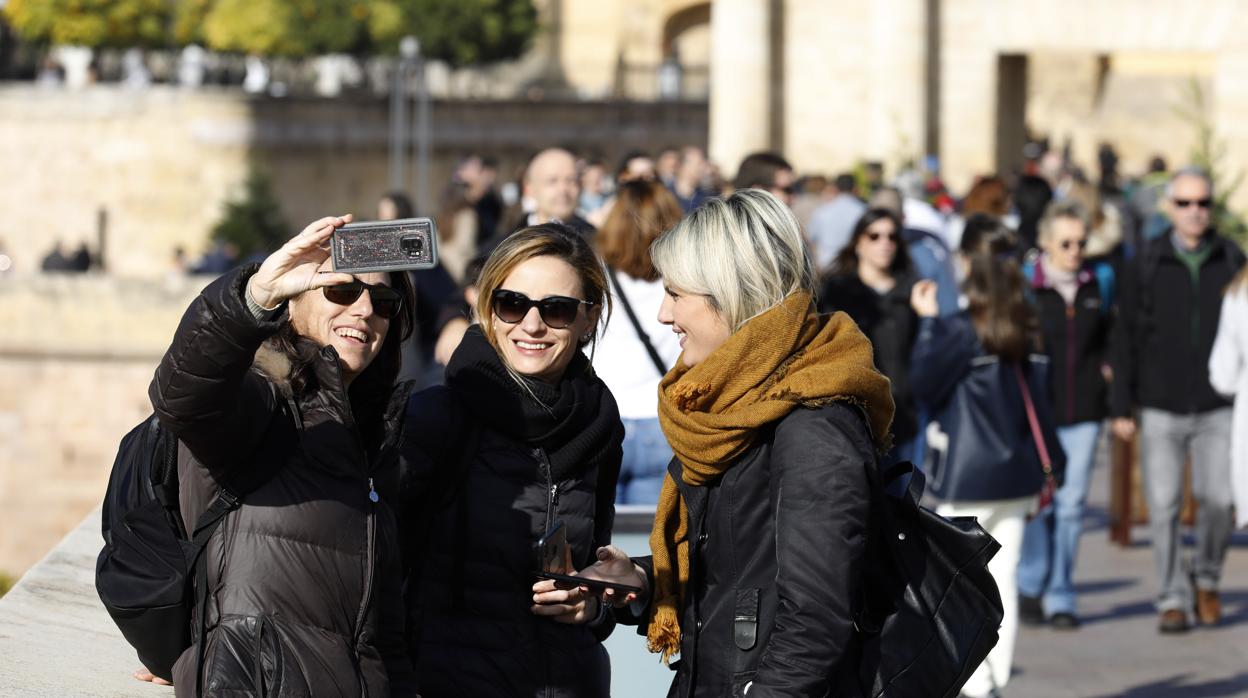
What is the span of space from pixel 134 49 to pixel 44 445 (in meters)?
22.6

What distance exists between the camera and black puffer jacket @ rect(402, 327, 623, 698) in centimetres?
447

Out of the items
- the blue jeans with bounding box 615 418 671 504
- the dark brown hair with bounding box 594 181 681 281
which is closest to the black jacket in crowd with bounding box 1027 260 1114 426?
the dark brown hair with bounding box 594 181 681 281

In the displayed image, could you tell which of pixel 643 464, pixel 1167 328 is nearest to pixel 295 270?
pixel 643 464

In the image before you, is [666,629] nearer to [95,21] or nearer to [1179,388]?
[1179,388]

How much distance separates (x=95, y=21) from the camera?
167ft

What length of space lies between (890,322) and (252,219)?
37.9 m

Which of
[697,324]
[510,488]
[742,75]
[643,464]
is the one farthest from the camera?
[742,75]

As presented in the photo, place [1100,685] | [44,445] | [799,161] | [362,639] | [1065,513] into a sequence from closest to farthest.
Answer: [362,639] < [1100,685] < [1065,513] < [799,161] < [44,445]

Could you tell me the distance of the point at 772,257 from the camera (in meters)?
4.20

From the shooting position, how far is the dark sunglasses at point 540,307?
180 inches

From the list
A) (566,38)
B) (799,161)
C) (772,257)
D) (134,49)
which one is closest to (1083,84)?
(566,38)

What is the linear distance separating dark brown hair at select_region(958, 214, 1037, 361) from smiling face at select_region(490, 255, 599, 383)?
14.8 ft

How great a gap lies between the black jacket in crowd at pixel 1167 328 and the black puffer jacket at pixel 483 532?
6.16 m

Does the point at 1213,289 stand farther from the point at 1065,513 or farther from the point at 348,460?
the point at 348,460
